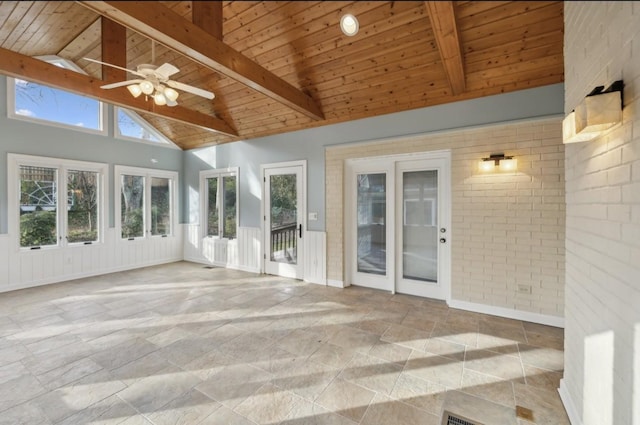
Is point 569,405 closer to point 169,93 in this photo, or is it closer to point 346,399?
point 346,399

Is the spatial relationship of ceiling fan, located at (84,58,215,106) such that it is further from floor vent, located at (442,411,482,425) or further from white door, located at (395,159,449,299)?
floor vent, located at (442,411,482,425)

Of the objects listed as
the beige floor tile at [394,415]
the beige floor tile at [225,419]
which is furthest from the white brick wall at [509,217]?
the beige floor tile at [225,419]

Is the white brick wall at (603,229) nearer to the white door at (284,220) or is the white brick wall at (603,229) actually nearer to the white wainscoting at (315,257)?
the white wainscoting at (315,257)

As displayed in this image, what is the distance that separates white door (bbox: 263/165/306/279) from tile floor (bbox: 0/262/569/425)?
1260 millimetres

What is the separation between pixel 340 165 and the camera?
4625mm

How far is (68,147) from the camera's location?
5.13 metres

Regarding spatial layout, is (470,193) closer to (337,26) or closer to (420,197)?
(420,197)

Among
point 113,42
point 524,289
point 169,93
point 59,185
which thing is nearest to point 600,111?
point 524,289

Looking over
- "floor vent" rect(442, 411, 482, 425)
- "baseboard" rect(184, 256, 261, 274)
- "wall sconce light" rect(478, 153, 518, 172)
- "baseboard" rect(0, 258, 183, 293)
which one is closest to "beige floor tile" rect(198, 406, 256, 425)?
"floor vent" rect(442, 411, 482, 425)

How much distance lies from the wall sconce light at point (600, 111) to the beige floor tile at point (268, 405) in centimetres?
244

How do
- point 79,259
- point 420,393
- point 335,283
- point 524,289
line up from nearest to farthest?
point 420,393 → point 524,289 → point 335,283 → point 79,259

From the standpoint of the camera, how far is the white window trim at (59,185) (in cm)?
453

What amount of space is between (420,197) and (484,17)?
2.29 meters

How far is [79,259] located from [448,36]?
6932 millimetres
